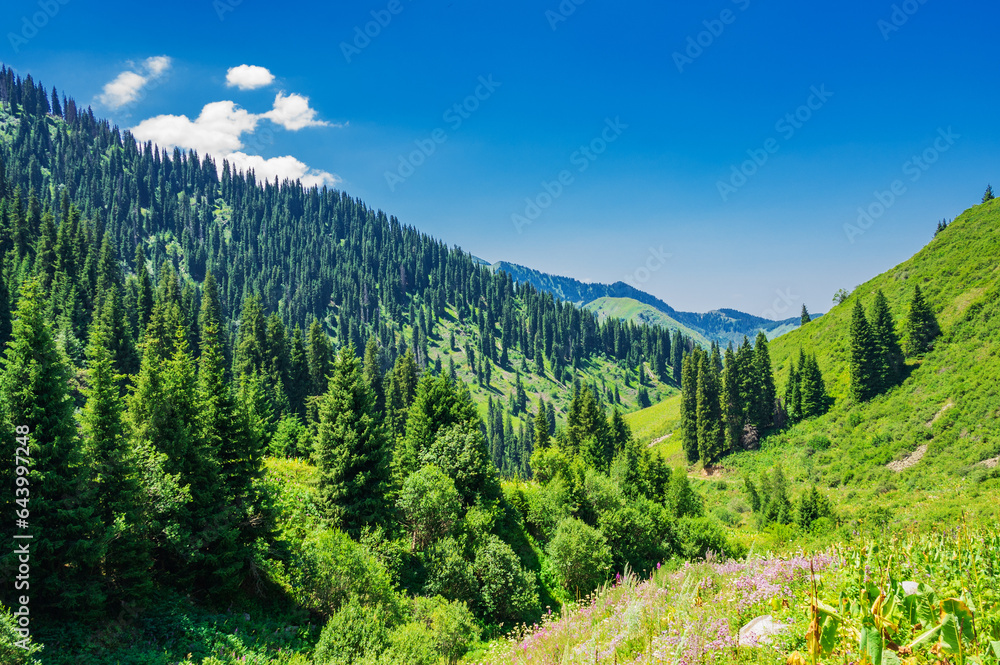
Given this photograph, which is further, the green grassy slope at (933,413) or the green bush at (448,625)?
the green grassy slope at (933,413)

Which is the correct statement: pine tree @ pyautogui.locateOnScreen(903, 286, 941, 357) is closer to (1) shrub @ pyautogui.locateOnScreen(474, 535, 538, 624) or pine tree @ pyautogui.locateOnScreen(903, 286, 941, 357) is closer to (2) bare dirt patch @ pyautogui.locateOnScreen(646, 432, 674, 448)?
(2) bare dirt patch @ pyautogui.locateOnScreen(646, 432, 674, 448)

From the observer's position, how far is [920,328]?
2692 inches

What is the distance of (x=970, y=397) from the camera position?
53.5 metres

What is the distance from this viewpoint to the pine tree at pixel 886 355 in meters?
68.8

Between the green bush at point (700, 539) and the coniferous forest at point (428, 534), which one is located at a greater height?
the coniferous forest at point (428, 534)

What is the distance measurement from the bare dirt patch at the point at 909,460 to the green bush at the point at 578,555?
4330cm

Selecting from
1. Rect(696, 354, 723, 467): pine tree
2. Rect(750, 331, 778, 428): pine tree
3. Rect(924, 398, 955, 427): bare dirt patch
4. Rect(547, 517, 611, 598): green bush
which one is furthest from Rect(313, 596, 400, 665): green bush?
Rect(750, 331, 778, 428): pine tree

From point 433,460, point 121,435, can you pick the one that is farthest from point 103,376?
point 433,460

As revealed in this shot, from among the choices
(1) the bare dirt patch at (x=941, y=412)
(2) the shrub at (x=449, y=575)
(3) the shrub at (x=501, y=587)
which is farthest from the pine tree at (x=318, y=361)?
(1) the bare dirt patch at (x=941, y=412)

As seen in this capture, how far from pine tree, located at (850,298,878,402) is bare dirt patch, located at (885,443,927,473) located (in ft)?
58.7

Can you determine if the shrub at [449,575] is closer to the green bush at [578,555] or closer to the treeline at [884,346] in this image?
the green bush at [578,555]

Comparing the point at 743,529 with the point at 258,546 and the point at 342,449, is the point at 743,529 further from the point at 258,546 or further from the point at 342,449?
the point at 258,546

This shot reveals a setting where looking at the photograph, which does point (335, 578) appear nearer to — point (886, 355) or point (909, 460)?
point (909, 460)

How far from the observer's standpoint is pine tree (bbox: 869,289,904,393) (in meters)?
68.8
